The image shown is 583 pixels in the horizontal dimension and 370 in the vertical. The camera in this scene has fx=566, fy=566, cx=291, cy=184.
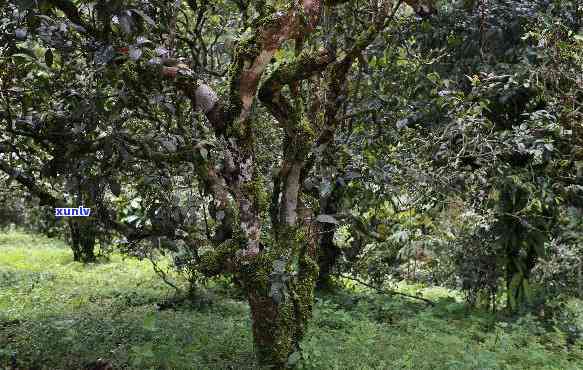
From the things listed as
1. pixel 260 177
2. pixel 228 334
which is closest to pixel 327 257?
A: pixel 228 334

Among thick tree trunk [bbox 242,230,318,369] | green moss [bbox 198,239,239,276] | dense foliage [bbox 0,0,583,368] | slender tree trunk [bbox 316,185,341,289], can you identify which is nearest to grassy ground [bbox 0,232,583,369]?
thick tree trunk [bbox 242,230,318,369]

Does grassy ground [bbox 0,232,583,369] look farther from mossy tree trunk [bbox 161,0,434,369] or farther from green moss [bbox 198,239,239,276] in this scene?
green moss [bbox 198,239,239,276]

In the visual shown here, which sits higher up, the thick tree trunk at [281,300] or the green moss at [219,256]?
the green moss at [219,256]

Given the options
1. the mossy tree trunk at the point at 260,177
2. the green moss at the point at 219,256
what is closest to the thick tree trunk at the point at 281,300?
the mossy tree trunk at the point at 260,177

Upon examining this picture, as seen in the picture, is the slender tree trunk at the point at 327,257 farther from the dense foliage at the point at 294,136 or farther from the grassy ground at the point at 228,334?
the grassy ground at the point at 228,334

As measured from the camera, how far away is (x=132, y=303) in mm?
7293

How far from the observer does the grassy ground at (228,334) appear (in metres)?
4.41

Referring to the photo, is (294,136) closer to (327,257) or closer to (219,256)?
(219,256)

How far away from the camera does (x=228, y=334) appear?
520cm

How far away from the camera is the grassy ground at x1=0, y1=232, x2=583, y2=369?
174 inches

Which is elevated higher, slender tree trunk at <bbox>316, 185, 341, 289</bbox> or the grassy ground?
slender tree trunk at <bbox>316, 185, 341, 289</bbox>

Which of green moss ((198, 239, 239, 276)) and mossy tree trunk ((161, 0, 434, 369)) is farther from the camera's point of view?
green moss ((198, 239, 239, 276))

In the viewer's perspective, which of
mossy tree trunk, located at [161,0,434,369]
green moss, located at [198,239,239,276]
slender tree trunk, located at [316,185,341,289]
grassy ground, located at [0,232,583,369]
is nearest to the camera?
mossy tree trunk, located at [161,0,434,369]

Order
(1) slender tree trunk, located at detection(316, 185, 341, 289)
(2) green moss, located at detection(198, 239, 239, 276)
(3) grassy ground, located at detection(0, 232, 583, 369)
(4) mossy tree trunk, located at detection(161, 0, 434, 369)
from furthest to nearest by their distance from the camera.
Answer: (1) slender tree trunk, located at detection(316, 185, 341, 289), (3) grassy ground, located at detection(0, 232, 583, 369), (2) green moss, located at detection(198, 239, 239, 276), (4) mossy tree trunk, located at detection(161, 0, 434, 369)
